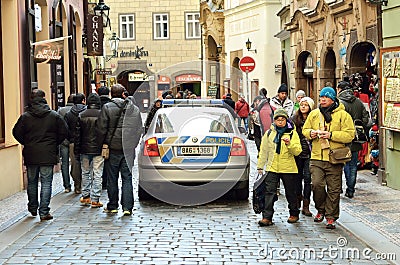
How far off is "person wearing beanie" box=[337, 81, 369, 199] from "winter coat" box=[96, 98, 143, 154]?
357 centimetres

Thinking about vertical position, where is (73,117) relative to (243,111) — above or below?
above

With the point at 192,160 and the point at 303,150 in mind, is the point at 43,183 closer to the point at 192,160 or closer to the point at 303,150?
the point at 192,160

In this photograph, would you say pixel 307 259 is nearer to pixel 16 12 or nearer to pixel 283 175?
pixel 283 175

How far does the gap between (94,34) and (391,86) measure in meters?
13.5

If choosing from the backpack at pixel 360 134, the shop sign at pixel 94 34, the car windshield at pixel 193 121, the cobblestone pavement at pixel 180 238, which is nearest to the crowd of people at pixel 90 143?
the cobblestone pavement at pixel 180 238

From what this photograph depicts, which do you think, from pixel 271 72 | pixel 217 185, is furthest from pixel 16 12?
pixel 271 72

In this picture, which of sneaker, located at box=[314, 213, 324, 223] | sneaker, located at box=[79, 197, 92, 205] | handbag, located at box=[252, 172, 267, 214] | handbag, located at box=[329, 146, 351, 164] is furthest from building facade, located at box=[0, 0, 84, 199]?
handbag, located at box=[329, 146, 351, 164]

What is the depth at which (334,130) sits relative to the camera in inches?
390

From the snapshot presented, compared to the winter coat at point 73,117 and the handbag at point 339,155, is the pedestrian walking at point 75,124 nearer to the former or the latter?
the winter coat at point 73,117

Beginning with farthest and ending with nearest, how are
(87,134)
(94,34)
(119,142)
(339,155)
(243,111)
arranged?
(243,111), (94,34), (87,134), (119,142), (339,155)

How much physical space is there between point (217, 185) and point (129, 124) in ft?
5.42

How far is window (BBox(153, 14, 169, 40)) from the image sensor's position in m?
53.7

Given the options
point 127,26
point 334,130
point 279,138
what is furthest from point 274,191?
point 127,26

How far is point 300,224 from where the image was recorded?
10328 millimetres
